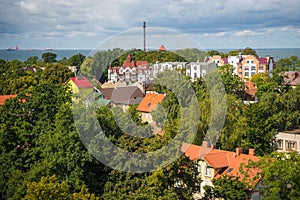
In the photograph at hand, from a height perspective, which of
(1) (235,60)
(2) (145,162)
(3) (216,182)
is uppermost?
(1) (235,60)

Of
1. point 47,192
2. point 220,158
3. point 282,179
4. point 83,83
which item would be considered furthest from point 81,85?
point 282,179

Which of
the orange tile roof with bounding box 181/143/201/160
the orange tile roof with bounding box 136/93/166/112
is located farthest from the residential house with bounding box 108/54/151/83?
the orange tile roof with bounding box 181/143/201/160

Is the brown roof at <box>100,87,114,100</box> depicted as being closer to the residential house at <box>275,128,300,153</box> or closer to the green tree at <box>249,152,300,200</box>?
the residential house at <box>275,128,300,153</box>

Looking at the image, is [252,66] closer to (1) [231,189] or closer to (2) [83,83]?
(2) [83,83]

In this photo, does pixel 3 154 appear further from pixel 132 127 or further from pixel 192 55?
pixel 192 55

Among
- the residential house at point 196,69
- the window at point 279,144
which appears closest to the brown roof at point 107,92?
the residential house at point 196,69

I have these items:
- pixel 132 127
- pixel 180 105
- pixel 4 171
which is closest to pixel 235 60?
pixel 180 105
